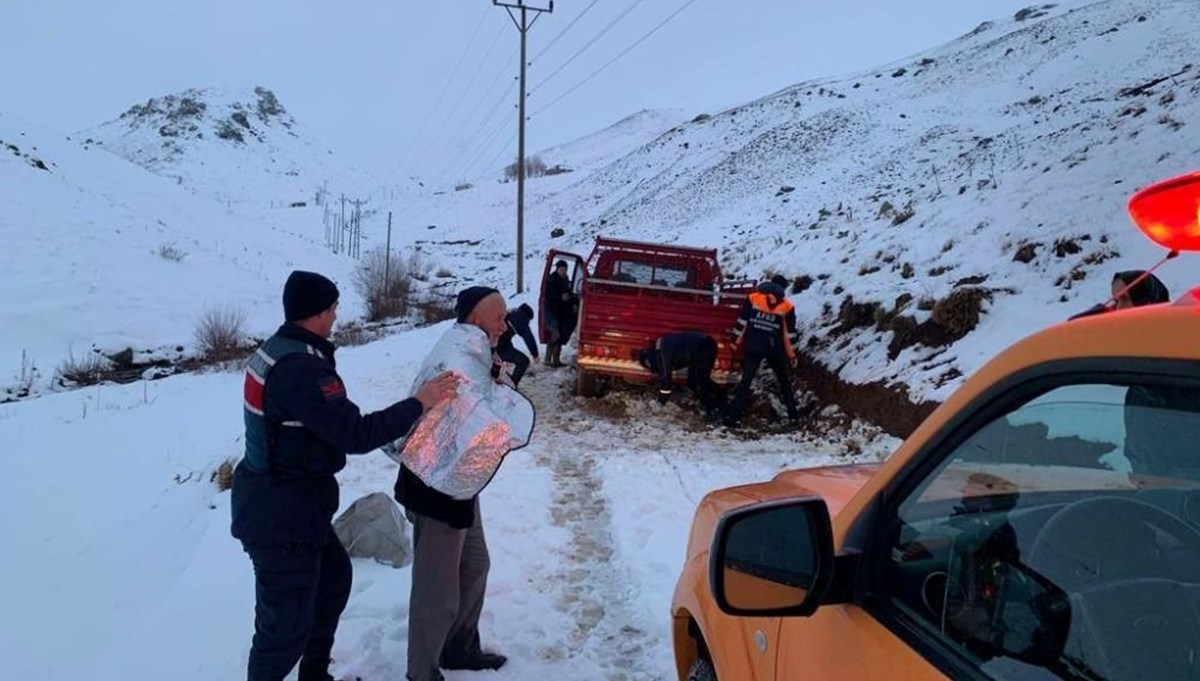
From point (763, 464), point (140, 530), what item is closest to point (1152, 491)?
point (763, 464)

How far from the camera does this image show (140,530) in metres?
6.49

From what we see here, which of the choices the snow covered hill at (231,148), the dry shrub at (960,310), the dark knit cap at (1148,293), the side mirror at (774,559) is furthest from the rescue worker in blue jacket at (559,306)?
the snow covered hill at (231,148)

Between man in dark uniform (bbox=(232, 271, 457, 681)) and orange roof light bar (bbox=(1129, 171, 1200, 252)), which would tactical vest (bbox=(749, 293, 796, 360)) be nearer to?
man in dark uniform (bbox=(232, 271, 457, 681))

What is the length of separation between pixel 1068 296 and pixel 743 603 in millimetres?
8043

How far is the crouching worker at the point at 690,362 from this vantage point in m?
8.98

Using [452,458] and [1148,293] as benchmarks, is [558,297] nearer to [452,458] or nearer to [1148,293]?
[1148,293]

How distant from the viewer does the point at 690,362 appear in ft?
29.7

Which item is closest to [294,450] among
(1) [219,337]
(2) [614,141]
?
(1) [219,337]

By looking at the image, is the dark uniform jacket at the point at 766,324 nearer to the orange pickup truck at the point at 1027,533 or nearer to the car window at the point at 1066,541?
the orange pickup truck at the point at 1027,533

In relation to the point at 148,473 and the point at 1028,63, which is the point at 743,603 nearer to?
the point at 148,473

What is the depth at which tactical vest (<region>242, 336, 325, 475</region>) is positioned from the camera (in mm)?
2896

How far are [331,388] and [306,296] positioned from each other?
390 mm

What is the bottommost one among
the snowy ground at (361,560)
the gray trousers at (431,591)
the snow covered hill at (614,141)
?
the snowy ground at (361,560)

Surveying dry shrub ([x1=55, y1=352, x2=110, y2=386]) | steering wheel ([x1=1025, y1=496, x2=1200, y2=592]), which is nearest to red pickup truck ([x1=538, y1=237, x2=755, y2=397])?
steering wheel ([x1=1025, y1=496, x2=1200, y2=592])
